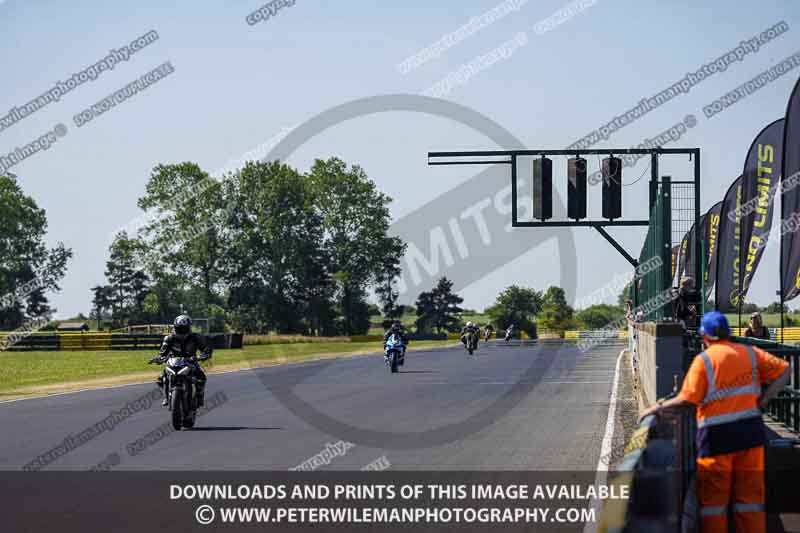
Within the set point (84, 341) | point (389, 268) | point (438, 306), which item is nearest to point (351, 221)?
point (389, 268)

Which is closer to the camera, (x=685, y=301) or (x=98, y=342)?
(x=685, y=301)

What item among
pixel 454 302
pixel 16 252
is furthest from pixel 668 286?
pixel 454 302

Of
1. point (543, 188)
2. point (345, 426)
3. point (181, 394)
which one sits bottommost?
point (345, 426)

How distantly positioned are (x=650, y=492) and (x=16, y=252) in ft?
329

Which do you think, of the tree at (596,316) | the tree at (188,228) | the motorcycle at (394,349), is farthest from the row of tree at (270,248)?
the tree at (596,316)

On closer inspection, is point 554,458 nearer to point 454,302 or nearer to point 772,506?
point 772,506

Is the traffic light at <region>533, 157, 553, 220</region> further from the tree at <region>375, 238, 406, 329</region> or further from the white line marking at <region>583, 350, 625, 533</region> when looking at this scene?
the tree at <region>375, 238, 406, 329</region>

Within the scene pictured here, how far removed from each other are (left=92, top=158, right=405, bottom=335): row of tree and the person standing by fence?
83.0 meters

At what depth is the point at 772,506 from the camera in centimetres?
1014

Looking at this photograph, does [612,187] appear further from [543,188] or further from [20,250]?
[20,250]

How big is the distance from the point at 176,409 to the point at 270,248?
8270 centimetres

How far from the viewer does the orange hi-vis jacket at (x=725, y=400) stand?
7.69 meters

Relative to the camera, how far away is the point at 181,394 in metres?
16.6

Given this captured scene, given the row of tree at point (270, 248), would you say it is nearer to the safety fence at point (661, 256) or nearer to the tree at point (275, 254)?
the tree at point (275, 254)
